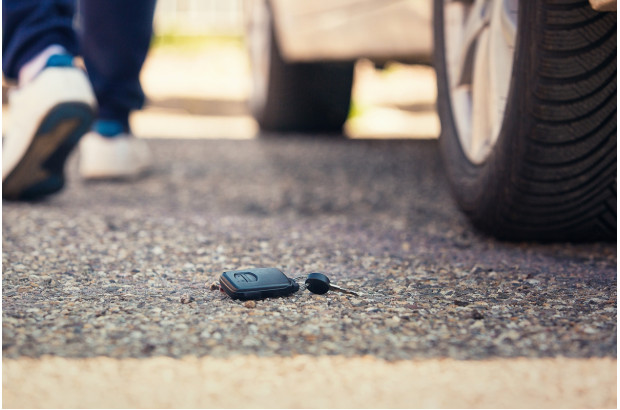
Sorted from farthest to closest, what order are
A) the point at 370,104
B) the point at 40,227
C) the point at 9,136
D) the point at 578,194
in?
the point at 370,104, the point at 9,136, the point at 40,227, the point at 578,194

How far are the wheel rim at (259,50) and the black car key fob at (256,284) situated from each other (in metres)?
2.58

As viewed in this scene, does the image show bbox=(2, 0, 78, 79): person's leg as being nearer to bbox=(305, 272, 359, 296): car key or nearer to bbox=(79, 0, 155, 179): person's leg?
bbox=(79, 0, 155, 179): person's leg

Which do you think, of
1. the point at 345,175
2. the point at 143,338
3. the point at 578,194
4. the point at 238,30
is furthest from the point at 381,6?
the point at 238,30

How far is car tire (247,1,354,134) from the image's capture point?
3.92 m

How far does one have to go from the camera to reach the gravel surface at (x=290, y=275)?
114 cm

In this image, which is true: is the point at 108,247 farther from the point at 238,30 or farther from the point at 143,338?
the point at 238,30

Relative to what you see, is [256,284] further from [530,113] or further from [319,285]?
[530,113]

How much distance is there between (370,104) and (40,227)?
4851mm

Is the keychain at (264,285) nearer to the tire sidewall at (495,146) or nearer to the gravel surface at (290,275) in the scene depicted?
the gravel surface at (290,275)

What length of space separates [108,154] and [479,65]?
4.79 ft

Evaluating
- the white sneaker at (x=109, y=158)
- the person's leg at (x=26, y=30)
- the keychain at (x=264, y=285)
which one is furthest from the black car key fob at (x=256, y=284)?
the white sneaker at (x=109, y=158)

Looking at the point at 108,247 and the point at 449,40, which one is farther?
the point at 449,40

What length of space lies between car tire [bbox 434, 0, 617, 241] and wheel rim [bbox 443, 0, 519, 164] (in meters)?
0.01

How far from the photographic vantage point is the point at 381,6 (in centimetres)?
270
